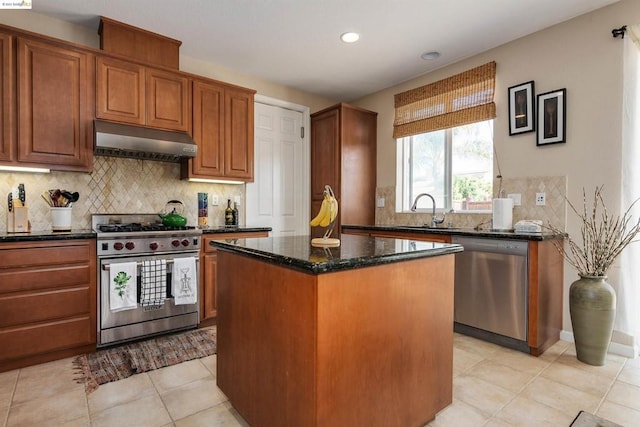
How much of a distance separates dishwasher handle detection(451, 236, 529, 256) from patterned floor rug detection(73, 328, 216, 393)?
221 centimetres

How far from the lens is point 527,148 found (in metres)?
3.05

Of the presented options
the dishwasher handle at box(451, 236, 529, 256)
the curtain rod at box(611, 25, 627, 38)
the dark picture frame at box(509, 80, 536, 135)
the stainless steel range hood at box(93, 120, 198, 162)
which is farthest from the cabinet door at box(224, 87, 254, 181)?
the curtain rod at box(611, 25, 627, 38)

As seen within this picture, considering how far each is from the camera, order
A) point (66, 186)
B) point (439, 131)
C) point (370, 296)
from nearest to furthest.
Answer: point (370, 296)
point (66, 186)
point (439, 131)

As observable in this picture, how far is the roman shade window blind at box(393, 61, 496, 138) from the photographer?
10.9ft

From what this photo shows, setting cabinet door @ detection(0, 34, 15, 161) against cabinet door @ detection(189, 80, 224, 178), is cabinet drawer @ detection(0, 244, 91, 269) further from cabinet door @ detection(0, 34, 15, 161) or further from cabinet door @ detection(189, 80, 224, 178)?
cabinet door @ detection(189, 80, 224, 178)

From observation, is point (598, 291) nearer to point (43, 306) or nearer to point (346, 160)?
point (346, 160)

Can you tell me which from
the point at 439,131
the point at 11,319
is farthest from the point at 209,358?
the point at 439,131

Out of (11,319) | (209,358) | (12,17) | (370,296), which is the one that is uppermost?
(12,17)

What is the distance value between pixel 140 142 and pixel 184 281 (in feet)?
4.01

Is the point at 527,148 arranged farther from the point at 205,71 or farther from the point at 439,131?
the point at 205,71

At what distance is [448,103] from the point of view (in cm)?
364

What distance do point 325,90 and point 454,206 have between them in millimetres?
2267

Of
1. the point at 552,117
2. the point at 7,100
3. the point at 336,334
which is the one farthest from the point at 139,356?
the point at 552,117

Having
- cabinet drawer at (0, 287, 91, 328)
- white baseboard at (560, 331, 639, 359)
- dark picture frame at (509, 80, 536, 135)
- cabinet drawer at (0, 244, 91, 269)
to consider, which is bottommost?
white baseboard at (560, 331, 639, 359)
